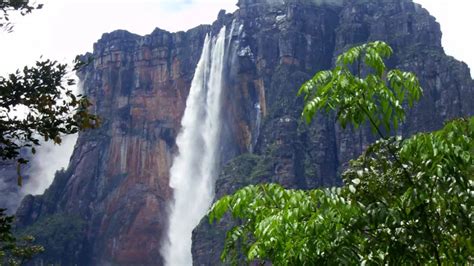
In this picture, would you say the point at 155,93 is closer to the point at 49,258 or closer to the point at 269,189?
the point at 49,258

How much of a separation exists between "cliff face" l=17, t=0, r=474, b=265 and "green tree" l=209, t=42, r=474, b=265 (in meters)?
74.9

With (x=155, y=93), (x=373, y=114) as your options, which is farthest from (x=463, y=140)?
(x=155, y=93)

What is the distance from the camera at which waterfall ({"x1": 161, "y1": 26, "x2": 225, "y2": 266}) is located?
96.9m

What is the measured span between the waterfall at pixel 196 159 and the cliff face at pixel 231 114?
2.16 metres

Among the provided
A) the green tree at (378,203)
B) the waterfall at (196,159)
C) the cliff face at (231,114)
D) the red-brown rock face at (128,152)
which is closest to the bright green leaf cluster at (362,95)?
the green tree at (378,203)

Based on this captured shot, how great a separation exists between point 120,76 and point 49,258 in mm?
37965

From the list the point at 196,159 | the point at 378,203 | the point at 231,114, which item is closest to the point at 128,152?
the point at 196,159

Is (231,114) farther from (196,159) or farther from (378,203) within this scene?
(378,203)

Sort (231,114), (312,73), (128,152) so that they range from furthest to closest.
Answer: (128,152), (231,114), (312,73)

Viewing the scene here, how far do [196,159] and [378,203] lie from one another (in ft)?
309

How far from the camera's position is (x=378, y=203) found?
4531 millimetres

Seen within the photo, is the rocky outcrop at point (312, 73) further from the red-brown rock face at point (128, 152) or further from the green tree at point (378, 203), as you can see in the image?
the green tree at point (378, 203)

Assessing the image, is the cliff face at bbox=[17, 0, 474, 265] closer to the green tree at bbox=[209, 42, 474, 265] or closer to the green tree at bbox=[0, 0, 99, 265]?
the green tree at bbox=[0, 0, 99, 265]

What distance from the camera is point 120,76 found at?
118438 mm
